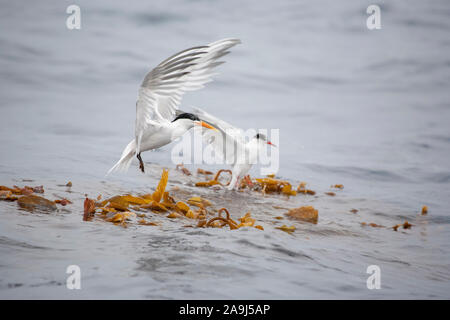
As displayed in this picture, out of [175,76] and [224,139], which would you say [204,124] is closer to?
[224,139]

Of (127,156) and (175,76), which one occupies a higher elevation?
(175,76)

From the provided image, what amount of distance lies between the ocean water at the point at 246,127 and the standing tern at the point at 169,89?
79cm

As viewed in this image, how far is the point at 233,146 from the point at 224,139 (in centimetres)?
18

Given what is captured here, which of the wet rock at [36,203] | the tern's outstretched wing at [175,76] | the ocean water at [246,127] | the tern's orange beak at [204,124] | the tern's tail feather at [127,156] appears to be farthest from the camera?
the tern's orange beak at [204,124]

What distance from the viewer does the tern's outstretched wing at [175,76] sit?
512 cm

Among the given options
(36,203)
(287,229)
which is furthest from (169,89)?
(287,229)

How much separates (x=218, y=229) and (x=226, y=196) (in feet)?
7.62

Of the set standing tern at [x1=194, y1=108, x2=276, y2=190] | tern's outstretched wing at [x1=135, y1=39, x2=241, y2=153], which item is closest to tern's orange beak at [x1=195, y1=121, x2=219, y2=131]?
standing tern at [x1=194, y1=108, x2=276, y2=190]

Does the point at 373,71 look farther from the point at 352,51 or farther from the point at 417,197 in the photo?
the point at 417,197

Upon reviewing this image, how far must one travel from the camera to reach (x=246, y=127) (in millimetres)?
12000

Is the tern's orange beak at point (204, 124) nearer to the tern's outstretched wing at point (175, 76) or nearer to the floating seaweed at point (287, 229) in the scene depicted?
the tern's outstretched wing at point (175, 76)

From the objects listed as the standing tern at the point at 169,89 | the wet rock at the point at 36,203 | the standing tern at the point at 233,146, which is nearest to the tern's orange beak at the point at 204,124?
the standing tern at the point at 233,146

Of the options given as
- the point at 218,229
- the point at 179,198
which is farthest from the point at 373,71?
the point at 218,229

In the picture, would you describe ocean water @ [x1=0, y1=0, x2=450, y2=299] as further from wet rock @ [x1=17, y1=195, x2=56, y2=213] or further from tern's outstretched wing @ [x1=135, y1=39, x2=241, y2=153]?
tern's outstretched wing @ [x1=135, y1=39, x2=241, y2=153]
